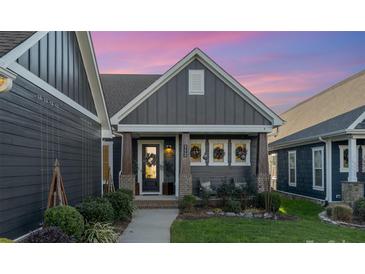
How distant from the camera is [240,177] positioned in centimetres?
1531

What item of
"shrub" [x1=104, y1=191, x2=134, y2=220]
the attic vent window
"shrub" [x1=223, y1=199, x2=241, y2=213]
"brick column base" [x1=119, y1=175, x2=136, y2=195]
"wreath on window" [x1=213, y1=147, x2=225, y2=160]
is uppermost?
the attic vent window

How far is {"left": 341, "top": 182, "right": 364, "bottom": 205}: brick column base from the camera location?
12743 mm

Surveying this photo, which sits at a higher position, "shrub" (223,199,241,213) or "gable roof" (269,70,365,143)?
"gable roof" (269,70,365,143)

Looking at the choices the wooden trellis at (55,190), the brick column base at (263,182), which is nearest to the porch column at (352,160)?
the brick column base at (263,182)

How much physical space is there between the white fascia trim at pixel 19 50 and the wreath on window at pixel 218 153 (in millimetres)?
9342

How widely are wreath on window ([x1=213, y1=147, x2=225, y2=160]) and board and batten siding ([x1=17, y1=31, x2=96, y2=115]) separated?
5448 mm

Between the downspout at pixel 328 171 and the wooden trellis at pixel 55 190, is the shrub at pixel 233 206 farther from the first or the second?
the wooden trellis at pixel 55 190

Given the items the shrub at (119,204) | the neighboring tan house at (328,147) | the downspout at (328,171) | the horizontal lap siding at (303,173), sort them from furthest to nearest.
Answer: the horizontal lap siding at (303,173) < the downspout at (328,171) < the neighboring tan house at (328,147) < the shrub at (119,204)

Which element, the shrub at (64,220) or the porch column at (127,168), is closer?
the shrub at (64,220)

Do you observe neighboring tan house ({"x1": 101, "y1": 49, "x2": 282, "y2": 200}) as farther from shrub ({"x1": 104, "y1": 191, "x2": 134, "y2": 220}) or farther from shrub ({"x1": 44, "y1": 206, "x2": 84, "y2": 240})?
shrub ({"x1": 44, "y1": 206, "x2": 84, "y2": 240})

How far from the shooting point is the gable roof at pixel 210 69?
13.9m

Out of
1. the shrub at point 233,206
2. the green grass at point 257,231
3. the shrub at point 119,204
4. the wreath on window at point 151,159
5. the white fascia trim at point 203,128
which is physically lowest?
the green grass at point 257,231

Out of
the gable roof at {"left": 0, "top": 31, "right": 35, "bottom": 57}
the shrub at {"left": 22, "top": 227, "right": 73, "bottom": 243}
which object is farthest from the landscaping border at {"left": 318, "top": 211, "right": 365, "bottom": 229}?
the gable roof at {"left": 0, "top": 31, "right": 35, "bottom": 57}
